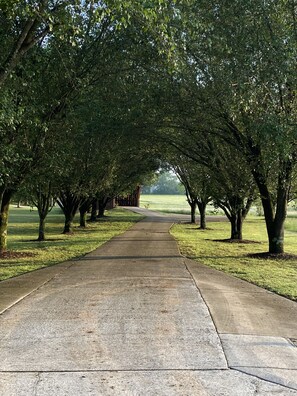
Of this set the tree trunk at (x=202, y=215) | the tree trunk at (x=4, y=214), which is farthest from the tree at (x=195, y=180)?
the tree trunk at (x=4, y=214)

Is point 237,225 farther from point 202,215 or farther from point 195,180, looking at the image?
point 202,215

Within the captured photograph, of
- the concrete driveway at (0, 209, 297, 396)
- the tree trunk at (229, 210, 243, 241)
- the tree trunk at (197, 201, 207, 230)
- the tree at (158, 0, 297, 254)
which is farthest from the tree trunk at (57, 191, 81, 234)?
the concrete driveway at (0, 209, 297, 396)

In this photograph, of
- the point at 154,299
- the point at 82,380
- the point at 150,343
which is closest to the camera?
the point at 82,380

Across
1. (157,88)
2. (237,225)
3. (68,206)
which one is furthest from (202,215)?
(157,88)

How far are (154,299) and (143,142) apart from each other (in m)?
10.1

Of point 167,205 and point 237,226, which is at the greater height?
point 167,205

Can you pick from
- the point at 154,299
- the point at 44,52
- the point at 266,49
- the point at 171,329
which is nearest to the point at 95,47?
the point at 44,52

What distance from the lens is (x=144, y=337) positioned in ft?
17.3

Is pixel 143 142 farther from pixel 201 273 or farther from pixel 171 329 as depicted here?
pixel 171 329

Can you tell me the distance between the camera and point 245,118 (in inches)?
506

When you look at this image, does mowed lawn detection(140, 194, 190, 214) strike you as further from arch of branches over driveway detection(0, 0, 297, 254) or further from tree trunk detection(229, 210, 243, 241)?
arch of branches over driveway detection(0, 0, 297, 254)

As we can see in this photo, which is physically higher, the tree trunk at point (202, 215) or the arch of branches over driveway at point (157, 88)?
the arch of branches over driveway at point (157, 88)

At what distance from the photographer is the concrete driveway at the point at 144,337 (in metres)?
3.95

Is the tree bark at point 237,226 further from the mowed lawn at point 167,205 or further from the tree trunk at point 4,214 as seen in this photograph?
the mowed lawn at point 167,205
